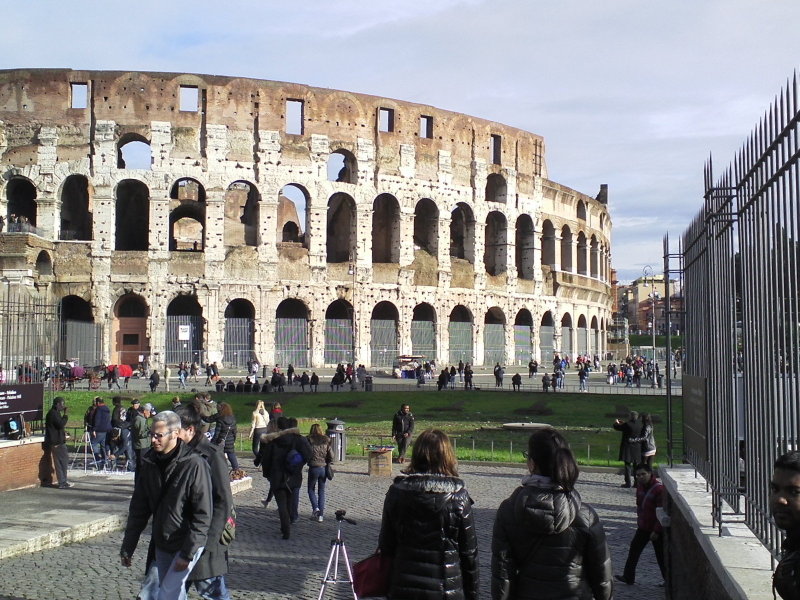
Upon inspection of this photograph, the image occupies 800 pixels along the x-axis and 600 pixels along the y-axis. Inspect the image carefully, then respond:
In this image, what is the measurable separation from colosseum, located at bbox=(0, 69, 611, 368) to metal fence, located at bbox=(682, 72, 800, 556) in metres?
29.0

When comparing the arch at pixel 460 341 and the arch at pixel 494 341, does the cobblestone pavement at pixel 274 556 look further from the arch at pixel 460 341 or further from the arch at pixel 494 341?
the arch at pixel 494 341

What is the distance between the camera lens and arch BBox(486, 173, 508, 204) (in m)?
40.6

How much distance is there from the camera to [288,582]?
6910 millimetres

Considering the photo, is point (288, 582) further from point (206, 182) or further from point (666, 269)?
point (206, 182)

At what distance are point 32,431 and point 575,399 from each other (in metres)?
16.4

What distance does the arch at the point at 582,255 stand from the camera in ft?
153

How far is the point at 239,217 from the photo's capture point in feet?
132

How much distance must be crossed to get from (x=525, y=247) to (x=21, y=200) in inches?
925

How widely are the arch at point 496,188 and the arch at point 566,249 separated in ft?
18.7

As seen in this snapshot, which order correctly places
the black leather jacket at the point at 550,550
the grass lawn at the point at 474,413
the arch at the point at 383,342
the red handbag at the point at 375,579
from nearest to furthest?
the black leather jacket at the point at 550,550 < the red handbag at the point at 375,579 < the grass lawn at the point at 474,413 < the arch at the point at 383,342

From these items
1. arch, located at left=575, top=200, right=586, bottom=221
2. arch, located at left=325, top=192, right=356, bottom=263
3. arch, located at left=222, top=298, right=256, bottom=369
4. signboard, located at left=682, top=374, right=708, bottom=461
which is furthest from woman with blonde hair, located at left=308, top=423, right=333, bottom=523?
arch, located at left=575, top=200, right=586, bottom=221

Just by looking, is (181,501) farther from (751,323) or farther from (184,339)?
(184,339)

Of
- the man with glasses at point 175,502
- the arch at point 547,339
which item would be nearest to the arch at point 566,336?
the arch at point 547,339

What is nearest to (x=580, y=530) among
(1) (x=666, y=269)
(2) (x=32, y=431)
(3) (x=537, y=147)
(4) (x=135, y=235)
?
(1) (x=666, y=269)
